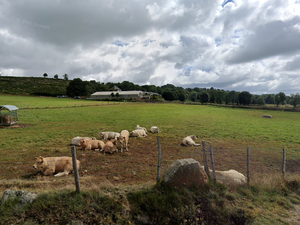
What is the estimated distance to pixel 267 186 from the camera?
20.5ft

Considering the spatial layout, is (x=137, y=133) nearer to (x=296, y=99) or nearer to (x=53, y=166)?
(x=53, y=166)

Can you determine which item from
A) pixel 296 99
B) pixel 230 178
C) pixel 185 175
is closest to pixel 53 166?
pixel 185 175

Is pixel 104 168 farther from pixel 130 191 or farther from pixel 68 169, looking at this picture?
pixel 130 191

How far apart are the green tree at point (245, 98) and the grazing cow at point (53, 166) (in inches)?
4354

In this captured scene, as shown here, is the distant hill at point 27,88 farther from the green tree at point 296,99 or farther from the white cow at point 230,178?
the green tree at point 296,99

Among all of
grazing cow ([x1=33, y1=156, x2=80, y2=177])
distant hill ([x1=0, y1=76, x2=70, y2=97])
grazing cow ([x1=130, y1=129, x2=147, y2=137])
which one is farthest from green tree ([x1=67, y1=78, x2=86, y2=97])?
grazing cow ([x1=33, y1=156, x2=80, y2=177])

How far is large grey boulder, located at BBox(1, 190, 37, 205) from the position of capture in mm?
4391

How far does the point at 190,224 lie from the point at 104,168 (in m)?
4.78

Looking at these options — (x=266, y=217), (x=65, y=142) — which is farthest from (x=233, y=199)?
(x=65, y=142)

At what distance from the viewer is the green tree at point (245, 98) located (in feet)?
316

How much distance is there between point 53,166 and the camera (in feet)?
23.3

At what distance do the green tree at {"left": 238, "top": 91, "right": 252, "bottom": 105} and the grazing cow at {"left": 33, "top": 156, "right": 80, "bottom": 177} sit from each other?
111 meters

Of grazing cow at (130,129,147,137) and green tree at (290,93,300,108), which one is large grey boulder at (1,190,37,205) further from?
green tree at (290,93,300,108)

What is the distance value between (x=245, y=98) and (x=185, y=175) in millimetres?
109522
